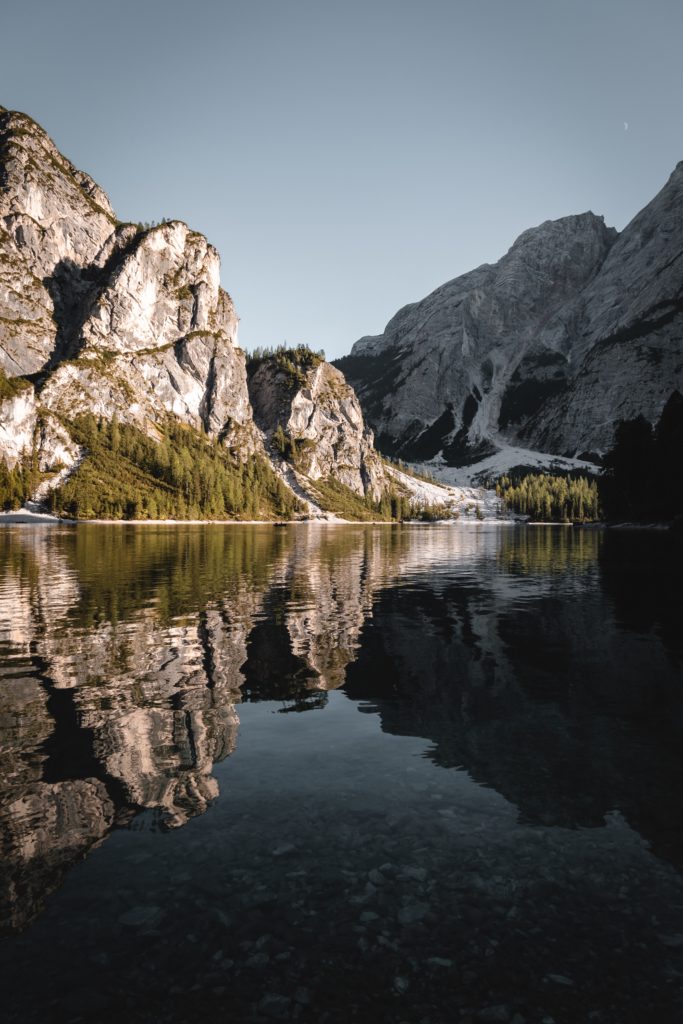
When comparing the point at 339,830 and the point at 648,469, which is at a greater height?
the point at 648,469

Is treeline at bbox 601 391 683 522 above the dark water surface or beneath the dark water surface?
above

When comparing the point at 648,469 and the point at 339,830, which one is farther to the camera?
the point at 648,469

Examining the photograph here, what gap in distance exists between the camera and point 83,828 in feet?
32.7

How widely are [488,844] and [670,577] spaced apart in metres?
48.0

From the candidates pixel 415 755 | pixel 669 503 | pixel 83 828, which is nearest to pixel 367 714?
pixel 415 755

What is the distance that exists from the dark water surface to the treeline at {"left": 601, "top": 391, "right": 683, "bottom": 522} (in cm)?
11932

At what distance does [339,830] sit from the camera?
993cm

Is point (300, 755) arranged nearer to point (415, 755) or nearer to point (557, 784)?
point (415, 755)

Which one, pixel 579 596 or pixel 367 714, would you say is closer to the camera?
pixel 367 714

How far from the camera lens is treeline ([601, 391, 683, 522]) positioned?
126 meters

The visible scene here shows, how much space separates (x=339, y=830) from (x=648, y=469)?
15371 centimetres

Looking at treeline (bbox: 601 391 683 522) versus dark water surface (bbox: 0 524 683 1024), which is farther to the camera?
treeline (bbox: 601 391 683 522)

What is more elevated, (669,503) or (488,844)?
(669,503)

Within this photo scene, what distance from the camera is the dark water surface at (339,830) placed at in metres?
6.53
